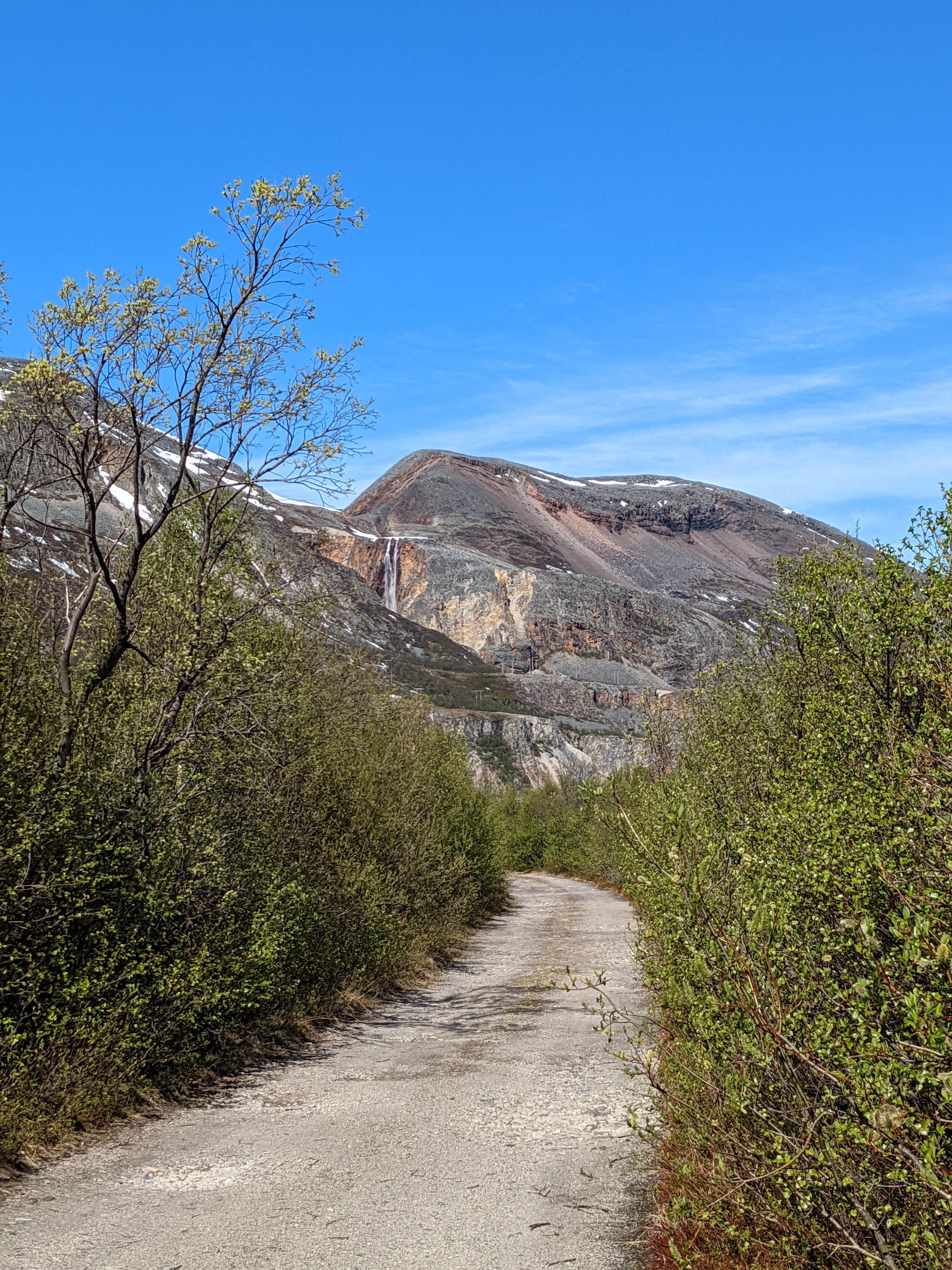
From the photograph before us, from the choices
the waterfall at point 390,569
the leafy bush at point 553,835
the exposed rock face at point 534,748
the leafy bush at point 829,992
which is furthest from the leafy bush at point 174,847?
the waterfall at point 390,569

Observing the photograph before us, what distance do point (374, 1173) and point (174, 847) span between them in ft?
13.6

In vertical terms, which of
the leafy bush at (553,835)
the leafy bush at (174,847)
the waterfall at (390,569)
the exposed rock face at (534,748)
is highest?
the waterfall at (390,569)

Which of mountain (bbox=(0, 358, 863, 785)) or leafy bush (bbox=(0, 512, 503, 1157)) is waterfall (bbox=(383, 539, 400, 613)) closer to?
mountain (bbox=(0, 358, 863, 785))

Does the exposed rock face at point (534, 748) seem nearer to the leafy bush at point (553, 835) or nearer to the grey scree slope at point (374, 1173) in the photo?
the leafy bush at point (553, 835)

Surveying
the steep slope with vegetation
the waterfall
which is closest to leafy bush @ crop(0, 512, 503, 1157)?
the steep slope with vegetation

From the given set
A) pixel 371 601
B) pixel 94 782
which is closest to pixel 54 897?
pixel 94 782

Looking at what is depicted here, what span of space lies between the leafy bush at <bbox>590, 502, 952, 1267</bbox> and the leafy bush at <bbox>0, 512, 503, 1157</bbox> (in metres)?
5.03

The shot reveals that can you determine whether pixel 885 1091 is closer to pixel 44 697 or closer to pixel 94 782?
pixel 94 782

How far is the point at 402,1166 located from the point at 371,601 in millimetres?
116427

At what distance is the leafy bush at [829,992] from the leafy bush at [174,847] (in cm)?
503

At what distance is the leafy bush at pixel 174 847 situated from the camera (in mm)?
7996

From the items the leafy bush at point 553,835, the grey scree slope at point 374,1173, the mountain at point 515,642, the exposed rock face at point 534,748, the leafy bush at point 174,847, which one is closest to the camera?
the grey scree slope at point 374,1173

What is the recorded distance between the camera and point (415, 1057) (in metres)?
11.3

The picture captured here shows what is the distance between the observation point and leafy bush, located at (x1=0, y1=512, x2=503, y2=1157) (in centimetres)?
800
